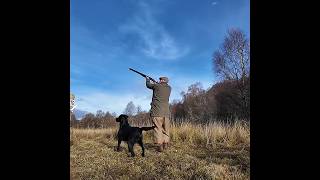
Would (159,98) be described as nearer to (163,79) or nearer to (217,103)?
(163,79)

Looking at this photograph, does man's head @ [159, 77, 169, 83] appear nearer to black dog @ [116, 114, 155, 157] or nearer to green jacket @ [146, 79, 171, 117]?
green jacket @ [146, 79, 171, 117]

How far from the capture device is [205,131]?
10.4m

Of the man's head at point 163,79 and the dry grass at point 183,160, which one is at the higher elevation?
the man's head at point 163,79

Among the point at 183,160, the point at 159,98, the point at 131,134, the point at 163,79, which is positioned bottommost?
the point at 183,160

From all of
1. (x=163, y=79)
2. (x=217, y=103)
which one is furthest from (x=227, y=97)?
(x=163, y=79)

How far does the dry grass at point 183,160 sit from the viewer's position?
16.0ft

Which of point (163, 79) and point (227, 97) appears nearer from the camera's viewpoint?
point (163, 79)

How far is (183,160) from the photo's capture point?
6.52 m

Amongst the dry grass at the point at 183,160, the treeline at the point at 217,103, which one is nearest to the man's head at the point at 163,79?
the dry grass at the point at 183,160

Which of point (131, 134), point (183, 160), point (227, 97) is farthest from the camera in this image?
point (227, 97)

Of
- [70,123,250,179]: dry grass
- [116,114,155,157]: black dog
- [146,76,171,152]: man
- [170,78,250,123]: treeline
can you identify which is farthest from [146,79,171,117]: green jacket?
[170,78,250,123]: treeline

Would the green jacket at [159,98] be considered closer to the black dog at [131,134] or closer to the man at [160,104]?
the man at [160,104]
